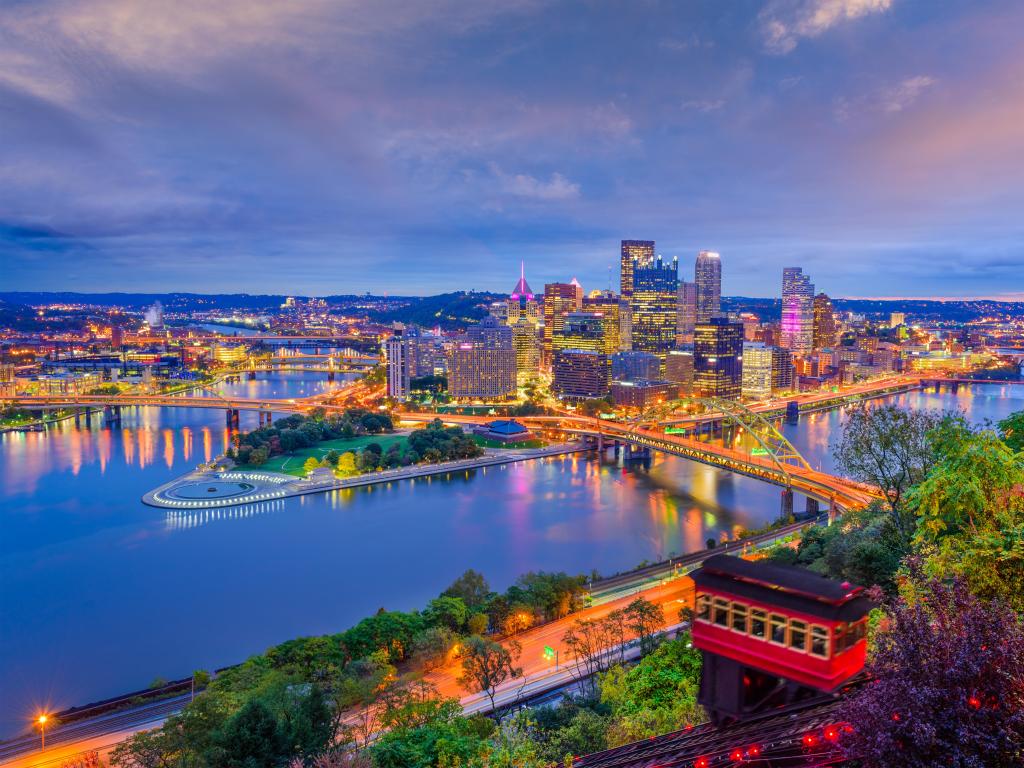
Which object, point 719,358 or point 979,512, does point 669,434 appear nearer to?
point 719,358

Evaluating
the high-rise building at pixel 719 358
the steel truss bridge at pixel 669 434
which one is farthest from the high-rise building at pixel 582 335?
the steel truss bridge at pixel 669 434

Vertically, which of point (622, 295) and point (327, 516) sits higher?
point (622, 295)

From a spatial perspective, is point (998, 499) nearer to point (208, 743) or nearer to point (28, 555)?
point (208, 743)

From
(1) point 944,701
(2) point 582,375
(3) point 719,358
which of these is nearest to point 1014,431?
(1) point 944,701

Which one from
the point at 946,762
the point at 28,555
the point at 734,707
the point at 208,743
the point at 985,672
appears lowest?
the point at 28,555

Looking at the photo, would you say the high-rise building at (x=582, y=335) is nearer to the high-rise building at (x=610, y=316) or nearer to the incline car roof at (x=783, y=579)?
the high-rise building at (x=610, y=316)

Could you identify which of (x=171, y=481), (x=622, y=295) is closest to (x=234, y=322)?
(x=622, y=295)

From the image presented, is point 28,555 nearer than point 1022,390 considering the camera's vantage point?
Yes
